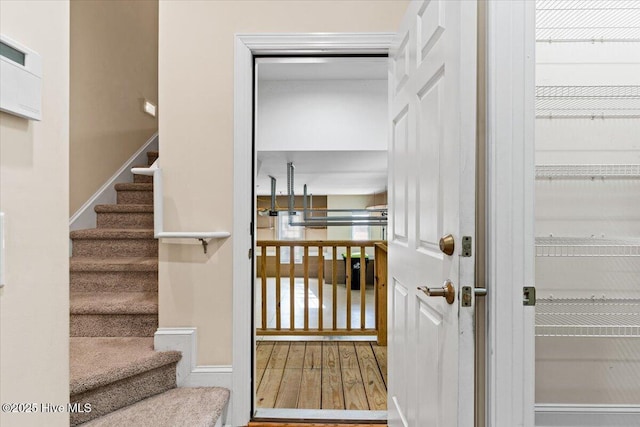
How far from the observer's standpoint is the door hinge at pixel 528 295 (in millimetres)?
1163

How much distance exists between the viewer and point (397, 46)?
163 cm

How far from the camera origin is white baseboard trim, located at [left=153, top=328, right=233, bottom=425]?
185 cm

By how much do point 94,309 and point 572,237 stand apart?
90.9 inches

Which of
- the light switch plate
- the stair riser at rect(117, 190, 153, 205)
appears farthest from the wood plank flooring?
the light switch plate

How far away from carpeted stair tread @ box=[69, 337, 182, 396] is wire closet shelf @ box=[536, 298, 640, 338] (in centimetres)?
171

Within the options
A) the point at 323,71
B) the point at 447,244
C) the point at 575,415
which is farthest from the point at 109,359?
the point at 323,71

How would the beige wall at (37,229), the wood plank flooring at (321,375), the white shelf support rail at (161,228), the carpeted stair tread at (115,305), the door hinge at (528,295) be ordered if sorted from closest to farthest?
the beige wall at (37,229), the door hinge at (528,295), the white shelf support rail at (161,228), the carpeted stair tread at (115,305), the wood plank flooring at (321,375)

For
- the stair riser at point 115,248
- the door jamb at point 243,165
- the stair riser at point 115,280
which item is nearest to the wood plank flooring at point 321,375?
the door jamb at point 243,165

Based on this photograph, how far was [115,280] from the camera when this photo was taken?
88.7 inches

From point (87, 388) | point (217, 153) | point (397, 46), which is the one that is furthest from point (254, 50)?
point (87, 388)

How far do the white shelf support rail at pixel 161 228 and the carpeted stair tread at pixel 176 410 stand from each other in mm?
697

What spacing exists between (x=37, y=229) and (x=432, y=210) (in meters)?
1.05

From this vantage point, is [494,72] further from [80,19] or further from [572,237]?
[80,19]

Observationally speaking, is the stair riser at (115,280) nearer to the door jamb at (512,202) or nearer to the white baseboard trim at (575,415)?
the door jamb at (512,202)
